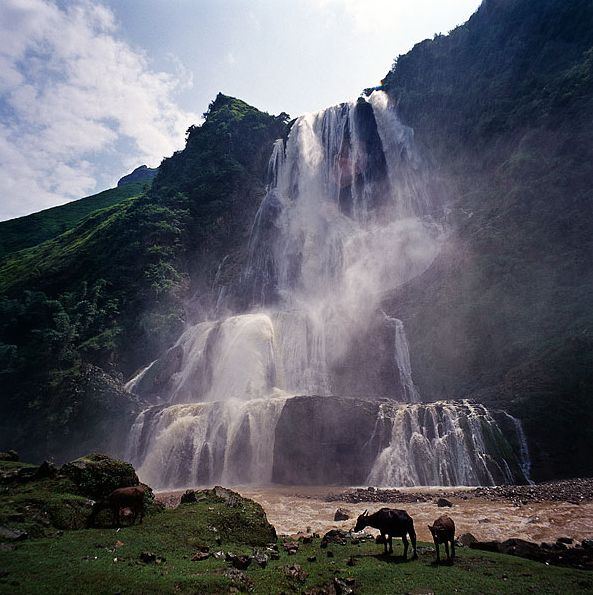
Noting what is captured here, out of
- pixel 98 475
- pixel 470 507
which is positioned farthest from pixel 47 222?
pixel 470 507

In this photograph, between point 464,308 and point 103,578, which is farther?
point 464,308

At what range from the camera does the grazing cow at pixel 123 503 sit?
37.0 ft

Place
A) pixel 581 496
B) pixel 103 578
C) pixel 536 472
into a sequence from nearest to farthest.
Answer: pixel 103 578 < pixel 581 496 < pixel 536 472

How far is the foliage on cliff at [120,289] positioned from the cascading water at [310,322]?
5649 millimetres

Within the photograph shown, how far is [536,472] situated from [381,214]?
4545 cm

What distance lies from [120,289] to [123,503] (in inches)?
2159

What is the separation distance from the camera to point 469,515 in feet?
58.5

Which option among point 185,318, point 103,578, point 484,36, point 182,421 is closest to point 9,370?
point 185,318

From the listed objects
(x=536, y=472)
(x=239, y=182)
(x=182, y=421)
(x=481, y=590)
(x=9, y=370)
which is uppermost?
(x=239, y=182)

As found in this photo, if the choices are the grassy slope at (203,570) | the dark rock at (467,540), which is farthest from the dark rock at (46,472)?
the dark rock at (467,540)

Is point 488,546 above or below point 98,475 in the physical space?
below

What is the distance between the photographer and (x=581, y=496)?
64.3ft

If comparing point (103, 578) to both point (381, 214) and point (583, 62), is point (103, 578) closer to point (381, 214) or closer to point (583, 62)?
point (381, 214)

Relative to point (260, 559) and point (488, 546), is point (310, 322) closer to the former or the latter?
point (488, 546)
